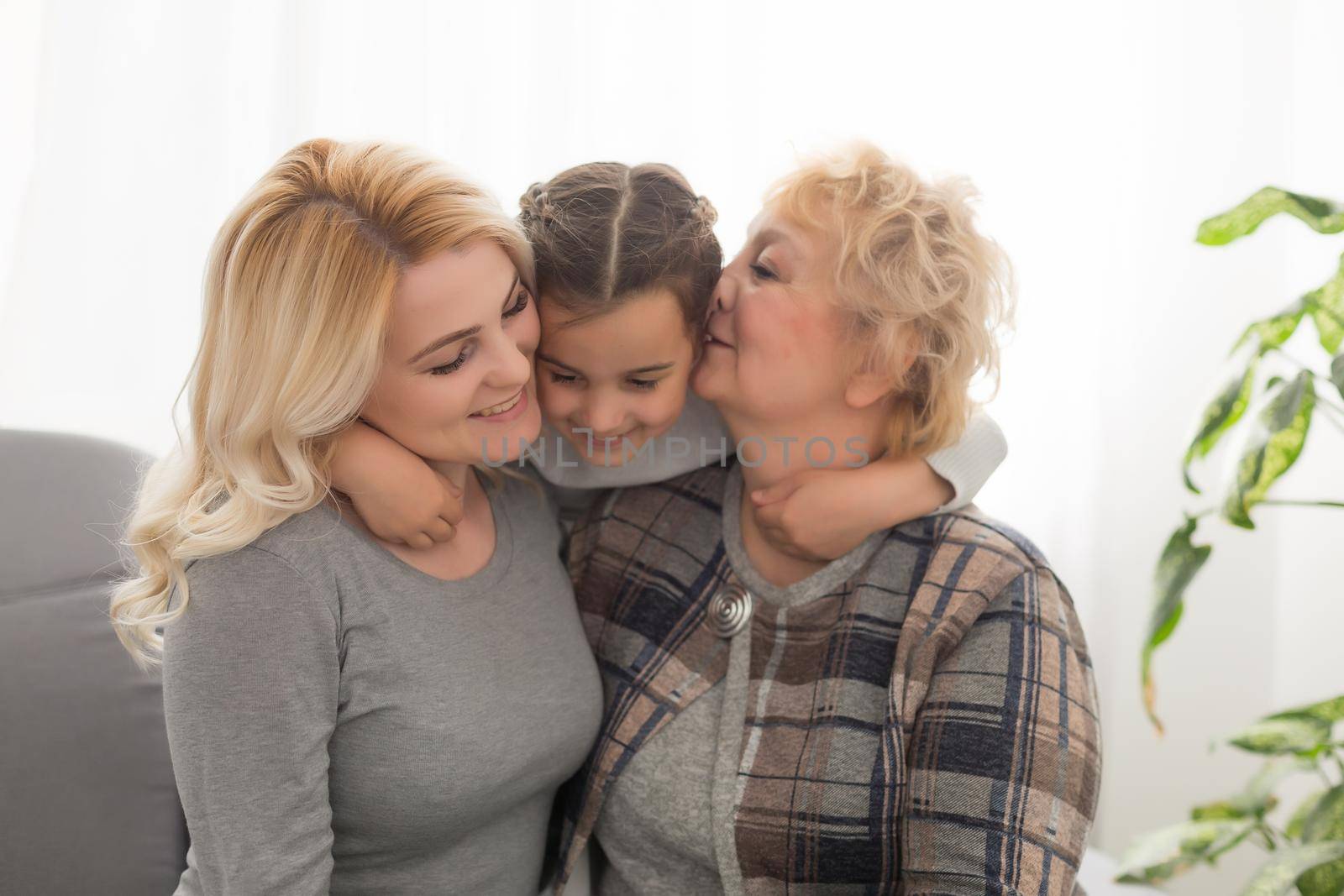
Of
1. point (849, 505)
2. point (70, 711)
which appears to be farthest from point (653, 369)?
point (70, 711)

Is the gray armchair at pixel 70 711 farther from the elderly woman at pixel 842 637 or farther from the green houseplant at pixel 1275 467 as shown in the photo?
the green houseplant at pixel 1275 467

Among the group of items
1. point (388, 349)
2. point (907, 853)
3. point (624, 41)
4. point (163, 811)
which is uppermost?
point (624, 41)

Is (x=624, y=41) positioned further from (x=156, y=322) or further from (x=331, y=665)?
(x=331, y=665)

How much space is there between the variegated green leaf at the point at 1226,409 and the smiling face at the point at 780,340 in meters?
0.58

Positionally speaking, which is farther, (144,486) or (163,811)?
(163,811)

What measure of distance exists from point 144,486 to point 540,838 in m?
0.64

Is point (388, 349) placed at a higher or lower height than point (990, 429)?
higher

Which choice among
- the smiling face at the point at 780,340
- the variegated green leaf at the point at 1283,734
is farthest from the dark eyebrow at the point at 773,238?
the variegated green leaf at the point at 1283,734

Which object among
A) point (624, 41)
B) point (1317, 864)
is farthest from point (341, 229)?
point (1317, 864)

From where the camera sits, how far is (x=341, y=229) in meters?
1.10

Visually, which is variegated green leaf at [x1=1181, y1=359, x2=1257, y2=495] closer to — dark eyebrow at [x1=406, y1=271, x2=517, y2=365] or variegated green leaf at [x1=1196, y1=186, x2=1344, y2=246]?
variegated green leaf at [x1=1196, y1=186, x2=1344, y2=246]

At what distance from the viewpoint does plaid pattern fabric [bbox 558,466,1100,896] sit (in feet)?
3.91

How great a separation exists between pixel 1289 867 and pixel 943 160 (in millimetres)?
1448

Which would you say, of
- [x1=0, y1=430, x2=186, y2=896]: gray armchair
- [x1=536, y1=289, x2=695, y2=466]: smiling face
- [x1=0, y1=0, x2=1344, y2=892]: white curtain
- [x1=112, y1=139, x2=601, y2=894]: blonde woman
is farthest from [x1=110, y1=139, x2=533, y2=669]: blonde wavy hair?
[x1=0, y1=0, x2=1344, y2=892]: white curtain
